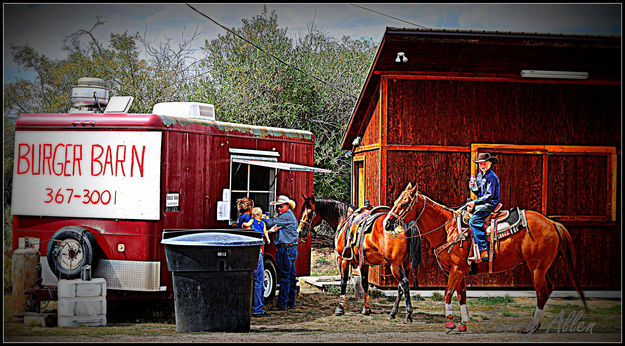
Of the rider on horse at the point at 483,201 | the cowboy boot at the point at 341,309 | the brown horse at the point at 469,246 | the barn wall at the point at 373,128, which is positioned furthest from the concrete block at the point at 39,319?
the barn wall at the point at 373,128

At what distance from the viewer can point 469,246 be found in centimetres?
976

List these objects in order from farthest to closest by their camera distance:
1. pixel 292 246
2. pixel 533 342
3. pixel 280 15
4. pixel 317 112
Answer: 1. pixel 280 15
2. pixel 317 112
3. pixel 292 246
4. pixel 533 342

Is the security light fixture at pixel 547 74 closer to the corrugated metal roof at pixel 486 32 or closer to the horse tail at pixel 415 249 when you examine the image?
the corrugated metal roof at pixel 486 32

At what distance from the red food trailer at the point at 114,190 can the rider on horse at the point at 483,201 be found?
3973mm

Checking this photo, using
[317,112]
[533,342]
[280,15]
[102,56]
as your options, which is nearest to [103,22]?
[102,56]

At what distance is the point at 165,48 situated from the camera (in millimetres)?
24938

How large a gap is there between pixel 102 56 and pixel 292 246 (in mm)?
15189

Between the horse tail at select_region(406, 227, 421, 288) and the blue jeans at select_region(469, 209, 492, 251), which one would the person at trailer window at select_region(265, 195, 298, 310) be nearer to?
the horse tail at select_region(406, 227, 421, 288)

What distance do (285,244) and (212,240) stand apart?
8.15 ft

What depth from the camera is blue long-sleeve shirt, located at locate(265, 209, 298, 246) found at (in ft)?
36.2

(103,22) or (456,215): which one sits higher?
(103,22)

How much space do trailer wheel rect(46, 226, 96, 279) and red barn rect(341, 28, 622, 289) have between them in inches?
210

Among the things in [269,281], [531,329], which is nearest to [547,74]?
[531,329]

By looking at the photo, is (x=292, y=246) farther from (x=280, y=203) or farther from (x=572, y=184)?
(x=572, y=184)
